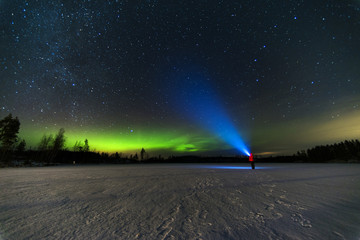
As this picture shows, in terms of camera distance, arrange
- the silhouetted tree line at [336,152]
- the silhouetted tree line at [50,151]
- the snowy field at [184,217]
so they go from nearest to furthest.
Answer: the snowy field at [184,217]
the silhouetted tree line at [50,151]
the silhouetted tree line at [336,152]

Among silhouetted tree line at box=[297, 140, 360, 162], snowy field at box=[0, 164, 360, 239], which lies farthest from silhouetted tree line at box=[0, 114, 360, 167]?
snowy field at box=[0, 164, 360, 239]

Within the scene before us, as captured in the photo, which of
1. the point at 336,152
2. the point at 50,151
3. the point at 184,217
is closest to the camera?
the point at 184,217

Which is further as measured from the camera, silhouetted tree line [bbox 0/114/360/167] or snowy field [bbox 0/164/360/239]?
silhouetted tree line [bbox 0/114/360/167]

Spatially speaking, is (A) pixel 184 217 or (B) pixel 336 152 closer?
(A) pixel 184 217

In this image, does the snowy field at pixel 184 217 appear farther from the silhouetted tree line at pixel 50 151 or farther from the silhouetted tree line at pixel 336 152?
the silhouetted tree line at pixel 336 152

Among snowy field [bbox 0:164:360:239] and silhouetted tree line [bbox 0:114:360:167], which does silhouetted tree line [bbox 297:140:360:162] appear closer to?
silhouetted tree line [bbox 0:114:360:167]

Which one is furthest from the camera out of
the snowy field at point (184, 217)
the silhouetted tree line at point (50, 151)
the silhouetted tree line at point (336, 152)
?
the silhouetted tree line at point (336, 152)

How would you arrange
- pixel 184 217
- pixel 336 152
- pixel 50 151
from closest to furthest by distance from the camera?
1. pixel 184 217
2. pixel 50 151
3. pixel 336 152

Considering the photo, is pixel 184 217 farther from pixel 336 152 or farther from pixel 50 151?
pixel 336 152

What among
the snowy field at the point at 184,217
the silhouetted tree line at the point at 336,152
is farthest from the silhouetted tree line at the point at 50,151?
the snowy field at the point at 184,217

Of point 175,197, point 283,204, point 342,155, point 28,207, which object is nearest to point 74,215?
point 28,207

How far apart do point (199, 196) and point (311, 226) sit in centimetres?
322

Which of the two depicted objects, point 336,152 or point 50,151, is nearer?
point 50,151

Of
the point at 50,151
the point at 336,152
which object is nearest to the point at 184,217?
the point at 50,151
